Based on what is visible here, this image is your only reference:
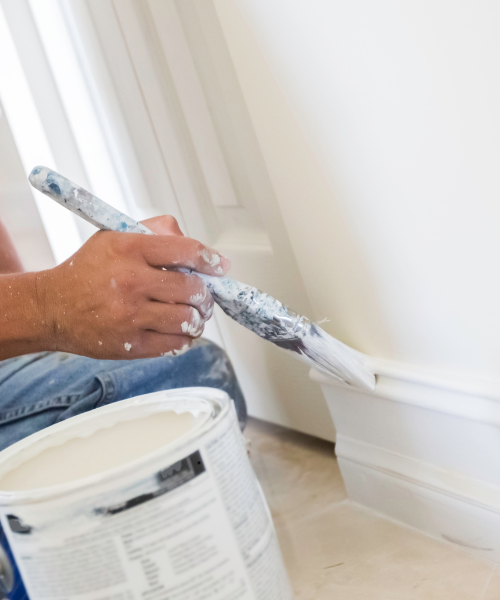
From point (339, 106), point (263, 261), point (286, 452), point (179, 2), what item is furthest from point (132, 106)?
point (286, 452)

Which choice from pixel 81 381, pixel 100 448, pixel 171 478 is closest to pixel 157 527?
pixel 171 478

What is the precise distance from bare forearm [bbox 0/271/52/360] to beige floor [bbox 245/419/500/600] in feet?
1.44

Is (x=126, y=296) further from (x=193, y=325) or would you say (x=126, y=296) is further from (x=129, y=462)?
(x=129, y=462)

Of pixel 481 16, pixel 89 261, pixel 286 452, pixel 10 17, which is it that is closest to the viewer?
pixel 481 16

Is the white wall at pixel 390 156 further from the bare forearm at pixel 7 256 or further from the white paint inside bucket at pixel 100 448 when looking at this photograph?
the bare forearm at pixel 7 256

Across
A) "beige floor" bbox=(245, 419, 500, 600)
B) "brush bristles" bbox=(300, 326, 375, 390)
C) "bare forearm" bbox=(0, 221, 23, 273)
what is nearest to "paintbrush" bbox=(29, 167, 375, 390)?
"brush bristles" bbox=(300, 326, 375, 390)

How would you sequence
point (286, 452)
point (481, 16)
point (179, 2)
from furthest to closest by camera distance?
point (286, 452)
point (179, 2)
point (481, 16)

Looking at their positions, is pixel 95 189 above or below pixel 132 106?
below

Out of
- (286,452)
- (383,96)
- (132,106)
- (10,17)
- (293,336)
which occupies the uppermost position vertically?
(10,17)

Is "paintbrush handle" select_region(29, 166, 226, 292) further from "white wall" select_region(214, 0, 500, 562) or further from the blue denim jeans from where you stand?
the blue denim jeans

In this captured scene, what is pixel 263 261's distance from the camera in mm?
944

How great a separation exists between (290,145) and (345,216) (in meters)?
0.11

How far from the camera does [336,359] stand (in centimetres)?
72

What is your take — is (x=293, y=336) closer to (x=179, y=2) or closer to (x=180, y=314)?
(x=180, y=314)
